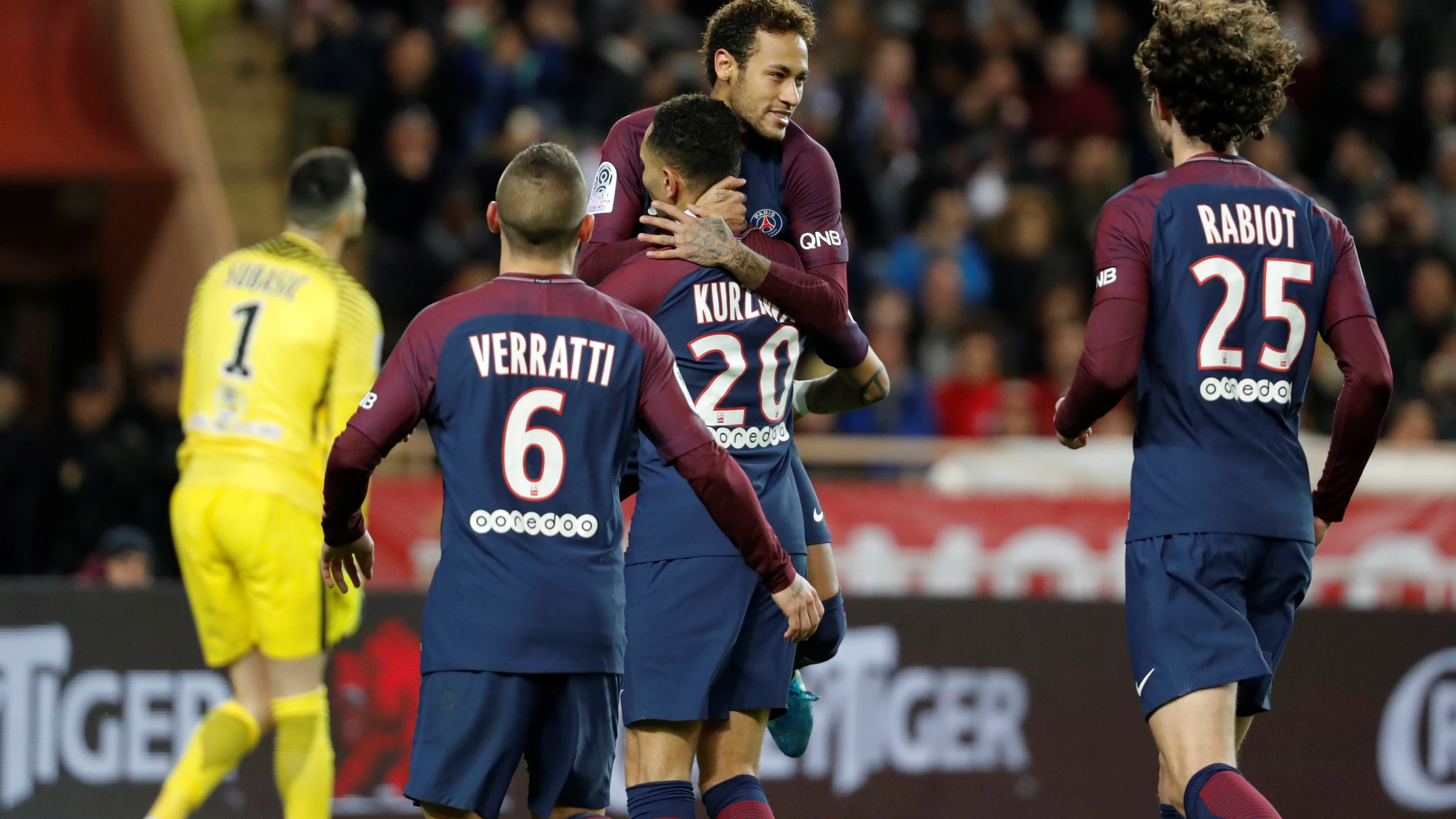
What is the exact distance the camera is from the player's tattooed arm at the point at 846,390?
560cm

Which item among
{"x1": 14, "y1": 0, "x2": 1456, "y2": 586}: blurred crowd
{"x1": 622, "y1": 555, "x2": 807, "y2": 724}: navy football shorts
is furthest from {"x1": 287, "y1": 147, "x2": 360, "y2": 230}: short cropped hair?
{"x1": 14, "y1": 0, "x2": 1456, "y2": 586}: blurred crowd

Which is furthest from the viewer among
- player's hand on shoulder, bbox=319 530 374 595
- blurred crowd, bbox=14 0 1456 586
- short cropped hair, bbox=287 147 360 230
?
blurred crowd, bbox=14 0 1456 586

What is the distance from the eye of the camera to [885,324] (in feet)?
38.6

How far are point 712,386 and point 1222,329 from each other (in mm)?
1345

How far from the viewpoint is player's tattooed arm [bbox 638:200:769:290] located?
193 inches

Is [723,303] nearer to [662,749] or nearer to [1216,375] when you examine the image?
[662,749]

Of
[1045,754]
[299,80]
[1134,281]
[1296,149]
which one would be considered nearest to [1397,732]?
[1045,754]

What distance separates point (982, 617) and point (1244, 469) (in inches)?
148

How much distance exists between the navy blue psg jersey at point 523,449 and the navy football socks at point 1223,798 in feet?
4.83

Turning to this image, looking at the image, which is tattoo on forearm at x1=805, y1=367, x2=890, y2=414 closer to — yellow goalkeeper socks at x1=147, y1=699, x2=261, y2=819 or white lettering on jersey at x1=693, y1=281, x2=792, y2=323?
white lettering on jersey at x1=693, y1=281, x2=792, y2=323

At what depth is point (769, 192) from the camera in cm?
527

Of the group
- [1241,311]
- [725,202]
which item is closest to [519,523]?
[725,202]

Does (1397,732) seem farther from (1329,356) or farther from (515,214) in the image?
(515,214)

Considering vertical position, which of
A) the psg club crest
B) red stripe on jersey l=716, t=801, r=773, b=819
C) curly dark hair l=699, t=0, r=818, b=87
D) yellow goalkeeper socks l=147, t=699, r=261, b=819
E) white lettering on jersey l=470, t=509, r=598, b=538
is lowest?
yellow goalkeeper socks l=147, t=699, r=261, b=819
